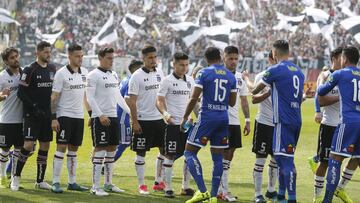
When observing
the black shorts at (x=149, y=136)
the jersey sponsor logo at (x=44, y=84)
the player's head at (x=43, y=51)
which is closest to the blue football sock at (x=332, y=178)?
the black shorts at (x=149, y=136)

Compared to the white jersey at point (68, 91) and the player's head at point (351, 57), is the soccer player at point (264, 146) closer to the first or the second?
the player's head at point (351, 57)

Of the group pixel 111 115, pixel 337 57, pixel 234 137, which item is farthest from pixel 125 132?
pixel 337 57

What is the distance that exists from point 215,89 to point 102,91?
7.86 feet

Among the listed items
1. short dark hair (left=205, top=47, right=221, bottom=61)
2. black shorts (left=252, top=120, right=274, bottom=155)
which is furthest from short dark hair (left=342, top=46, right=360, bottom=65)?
black shorts (left=252, top=120, right=274, bottom=155)

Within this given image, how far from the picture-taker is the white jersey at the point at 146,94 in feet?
44.7

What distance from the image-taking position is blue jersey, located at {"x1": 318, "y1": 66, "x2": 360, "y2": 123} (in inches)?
444

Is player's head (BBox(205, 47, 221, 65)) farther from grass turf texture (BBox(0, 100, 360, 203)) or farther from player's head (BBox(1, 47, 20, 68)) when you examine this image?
player's head (BBox(1, 47, 20, 68))

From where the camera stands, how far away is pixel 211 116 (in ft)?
39.1

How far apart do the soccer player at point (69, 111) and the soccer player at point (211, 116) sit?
2198 millimetres

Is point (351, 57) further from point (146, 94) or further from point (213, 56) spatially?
point (146, 94)

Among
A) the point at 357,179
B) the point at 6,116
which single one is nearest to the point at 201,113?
the point at 6,116

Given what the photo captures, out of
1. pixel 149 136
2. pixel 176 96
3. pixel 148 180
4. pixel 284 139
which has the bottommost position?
pixel 148 180

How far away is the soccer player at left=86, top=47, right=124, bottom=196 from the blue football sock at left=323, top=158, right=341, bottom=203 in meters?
3.76

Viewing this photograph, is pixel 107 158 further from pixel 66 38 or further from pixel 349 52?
pixel 66 38
